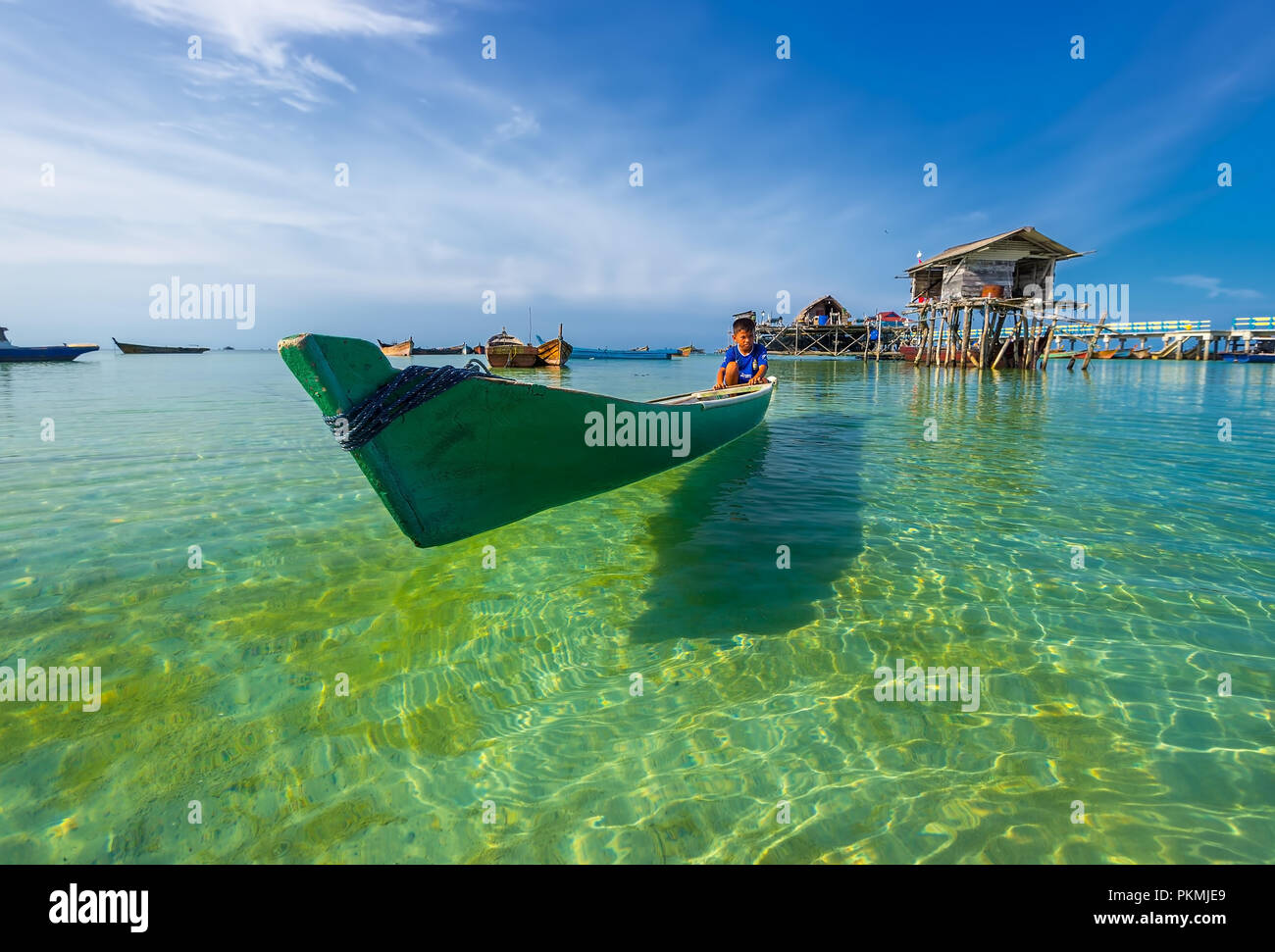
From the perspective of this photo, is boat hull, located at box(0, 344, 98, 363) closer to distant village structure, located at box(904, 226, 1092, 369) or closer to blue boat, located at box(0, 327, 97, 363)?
blue boat, located at box(0, 327, 97, 363)

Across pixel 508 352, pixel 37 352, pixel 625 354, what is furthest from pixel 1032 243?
pixel 37 352

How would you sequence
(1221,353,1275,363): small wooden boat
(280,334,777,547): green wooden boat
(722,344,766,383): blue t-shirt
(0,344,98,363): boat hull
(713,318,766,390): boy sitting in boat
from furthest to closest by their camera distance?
(1221,353,1275,363): small wooden boat → (0,344,98,363): boat hull → (722,344,766,383): blue t-shirt → (713,318,766,390): boy sitting in boat → (280,334,777,547): green wooden boat

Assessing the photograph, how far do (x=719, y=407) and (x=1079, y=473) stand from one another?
5.94 metres

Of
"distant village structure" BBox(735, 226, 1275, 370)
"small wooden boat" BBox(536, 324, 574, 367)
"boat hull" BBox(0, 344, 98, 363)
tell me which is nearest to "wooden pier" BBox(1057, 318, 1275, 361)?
"distant village structure" BBox(735, 226, 1275, 370)

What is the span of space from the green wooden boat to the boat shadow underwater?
1.28 metres

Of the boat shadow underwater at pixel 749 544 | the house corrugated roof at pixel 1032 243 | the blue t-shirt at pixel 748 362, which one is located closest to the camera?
the boat shadow underwater at pixel 749 544

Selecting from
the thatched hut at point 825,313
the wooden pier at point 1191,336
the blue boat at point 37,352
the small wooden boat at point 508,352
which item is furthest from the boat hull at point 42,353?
the wooden pier at point 1191,336

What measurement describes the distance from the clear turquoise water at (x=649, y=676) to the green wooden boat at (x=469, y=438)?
33.1 inches

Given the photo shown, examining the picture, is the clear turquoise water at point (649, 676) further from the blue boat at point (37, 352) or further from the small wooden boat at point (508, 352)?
the blue boat at point (37, 352)

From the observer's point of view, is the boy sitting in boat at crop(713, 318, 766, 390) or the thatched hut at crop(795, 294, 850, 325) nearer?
the boy sitting in boat at crop(713, 318, 766, 390)

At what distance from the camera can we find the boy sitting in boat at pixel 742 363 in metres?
11.8

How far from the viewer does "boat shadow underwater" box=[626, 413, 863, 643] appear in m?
4.27

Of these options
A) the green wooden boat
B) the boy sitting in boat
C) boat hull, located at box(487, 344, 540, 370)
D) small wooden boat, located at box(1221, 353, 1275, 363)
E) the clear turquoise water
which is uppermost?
small wooden boat, located at box(1221, 353, 1275, 363)
